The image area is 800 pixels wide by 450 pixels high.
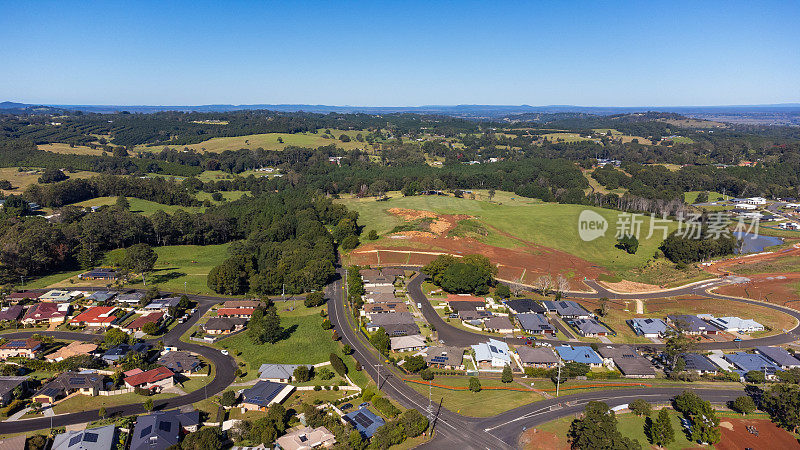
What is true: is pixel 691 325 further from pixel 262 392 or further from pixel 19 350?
pixel 19 350

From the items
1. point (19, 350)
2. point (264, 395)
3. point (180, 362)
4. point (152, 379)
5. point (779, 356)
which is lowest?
point (779, 356)

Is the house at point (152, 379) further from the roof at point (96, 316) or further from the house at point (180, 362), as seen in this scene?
the roof at point (96, 316)

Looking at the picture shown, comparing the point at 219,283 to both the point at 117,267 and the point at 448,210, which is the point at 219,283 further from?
the point at 448,210

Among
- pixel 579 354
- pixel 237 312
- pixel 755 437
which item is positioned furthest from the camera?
pixel 237 312

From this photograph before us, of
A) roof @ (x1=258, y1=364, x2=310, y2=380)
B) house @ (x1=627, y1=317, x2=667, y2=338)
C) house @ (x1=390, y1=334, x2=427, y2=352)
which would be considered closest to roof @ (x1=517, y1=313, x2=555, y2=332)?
house @ (x1=627, y1=317, x2=667, y2=338)

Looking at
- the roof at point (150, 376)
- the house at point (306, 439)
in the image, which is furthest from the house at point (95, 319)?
the house at point (306, 439)

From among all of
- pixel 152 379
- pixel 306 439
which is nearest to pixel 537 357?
pixel 306 439
